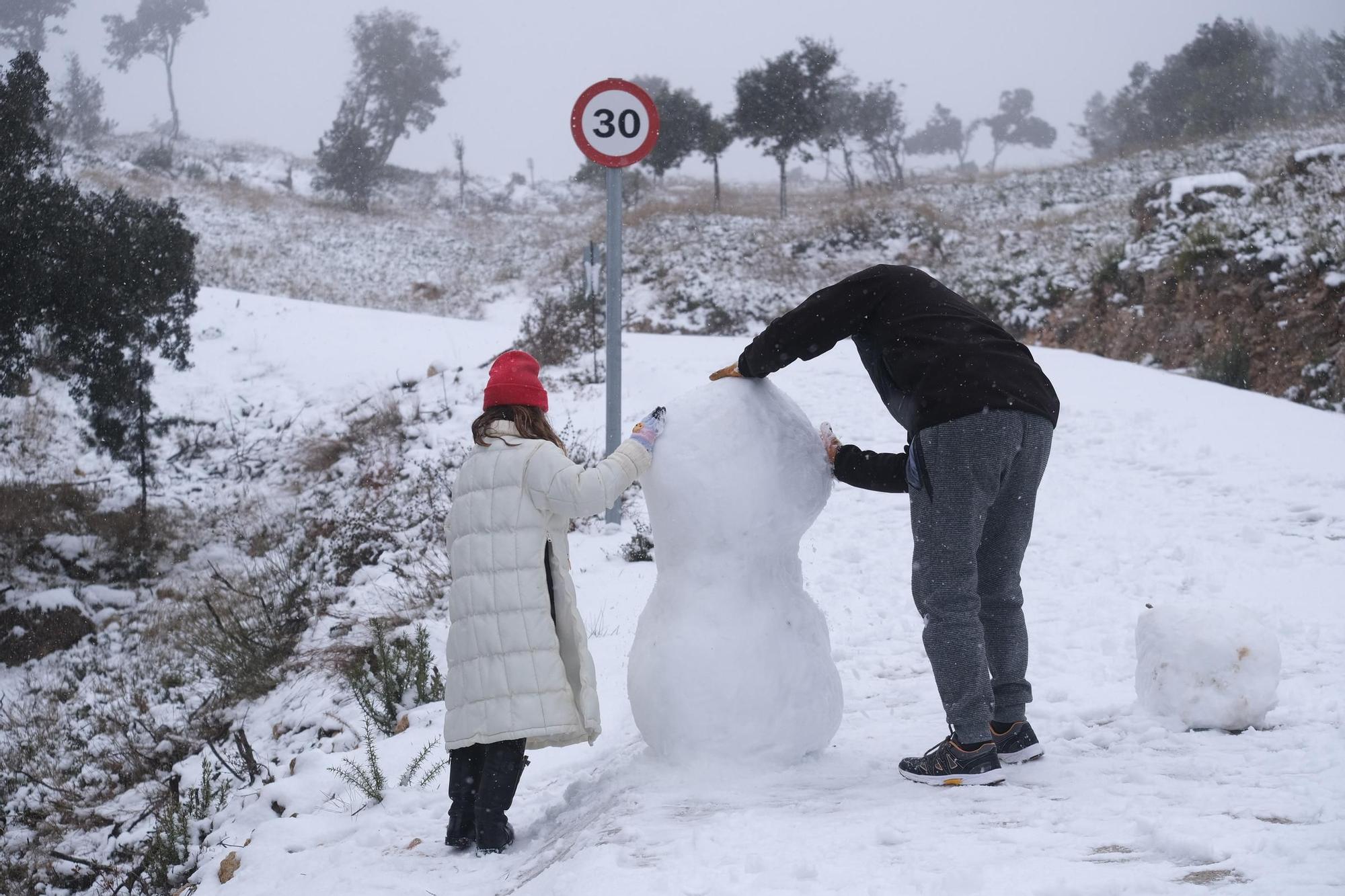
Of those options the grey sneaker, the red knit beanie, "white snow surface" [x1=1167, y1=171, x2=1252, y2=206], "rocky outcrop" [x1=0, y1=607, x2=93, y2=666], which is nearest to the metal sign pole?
the red knit beanie

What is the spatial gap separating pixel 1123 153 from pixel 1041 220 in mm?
11341

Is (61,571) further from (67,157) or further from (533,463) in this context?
(67,157)

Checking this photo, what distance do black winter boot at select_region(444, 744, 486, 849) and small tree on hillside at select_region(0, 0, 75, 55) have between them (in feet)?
Result: 154

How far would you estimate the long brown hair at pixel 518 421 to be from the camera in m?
3.08

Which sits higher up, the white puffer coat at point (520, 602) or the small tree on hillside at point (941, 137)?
the small tree on hillside at point (941, 137)

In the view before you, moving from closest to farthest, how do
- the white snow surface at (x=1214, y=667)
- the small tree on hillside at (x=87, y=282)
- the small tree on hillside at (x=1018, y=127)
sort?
the white snow surface at (x=1214, y=667) → the small tree on hillside at (x=87, y=282) → the small tree on hillside at (x=1018, y=127)

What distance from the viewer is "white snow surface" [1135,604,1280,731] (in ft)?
9.82

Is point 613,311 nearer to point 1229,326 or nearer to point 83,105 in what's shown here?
point 1229,326

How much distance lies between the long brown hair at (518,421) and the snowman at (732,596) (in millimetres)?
424

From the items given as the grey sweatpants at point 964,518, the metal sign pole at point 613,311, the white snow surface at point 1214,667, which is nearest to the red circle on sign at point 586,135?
the metal sign pole at point 613,311

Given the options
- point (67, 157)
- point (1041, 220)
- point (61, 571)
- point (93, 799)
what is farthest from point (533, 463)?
point (67, 157)

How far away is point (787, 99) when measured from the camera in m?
26.9

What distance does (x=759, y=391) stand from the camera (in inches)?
120

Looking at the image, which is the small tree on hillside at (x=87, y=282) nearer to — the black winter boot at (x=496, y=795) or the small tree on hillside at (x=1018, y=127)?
the black winter boot at (x=496, y=795)
